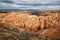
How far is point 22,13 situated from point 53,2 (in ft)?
2.99

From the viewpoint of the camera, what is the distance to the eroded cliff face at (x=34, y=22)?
3.20 meters

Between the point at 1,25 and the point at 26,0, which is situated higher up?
the point at 26,0

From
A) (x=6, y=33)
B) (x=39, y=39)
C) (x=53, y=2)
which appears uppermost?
(x=53, y=2)

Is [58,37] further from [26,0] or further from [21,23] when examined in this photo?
[26,0]

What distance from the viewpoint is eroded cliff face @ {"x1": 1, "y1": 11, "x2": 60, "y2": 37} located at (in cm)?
320

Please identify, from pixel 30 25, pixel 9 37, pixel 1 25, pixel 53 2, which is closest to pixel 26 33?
pixel 30 25

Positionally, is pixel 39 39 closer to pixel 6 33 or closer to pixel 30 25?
pixel 30 25

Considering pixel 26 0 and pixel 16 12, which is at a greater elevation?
pixel 26 0

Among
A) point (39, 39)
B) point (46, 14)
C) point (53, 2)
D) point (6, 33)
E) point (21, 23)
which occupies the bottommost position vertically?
point (39, 39)

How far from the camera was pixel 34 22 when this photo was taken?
129 inches

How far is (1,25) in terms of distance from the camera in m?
3.26

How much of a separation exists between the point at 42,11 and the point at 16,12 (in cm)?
72

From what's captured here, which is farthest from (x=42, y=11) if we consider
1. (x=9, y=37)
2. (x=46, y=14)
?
(x=9, y=37)

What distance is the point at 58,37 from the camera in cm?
319
